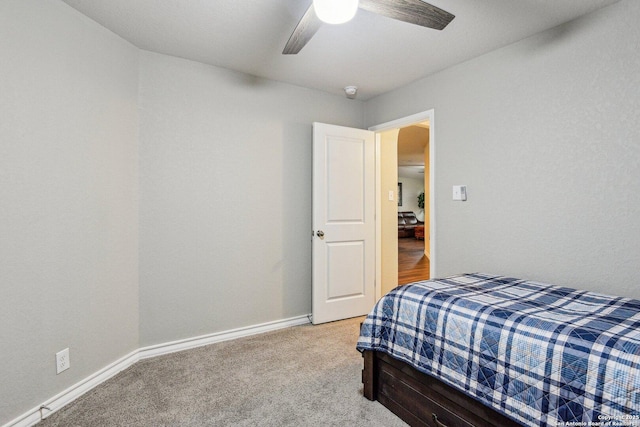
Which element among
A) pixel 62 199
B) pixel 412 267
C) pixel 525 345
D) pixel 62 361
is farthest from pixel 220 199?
pixel 412 267

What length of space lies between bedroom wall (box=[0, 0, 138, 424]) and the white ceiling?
1.06ft

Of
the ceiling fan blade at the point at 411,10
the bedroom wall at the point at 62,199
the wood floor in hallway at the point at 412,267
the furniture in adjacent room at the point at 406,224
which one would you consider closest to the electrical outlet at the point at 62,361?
the bedroom wall at the point at 62,199

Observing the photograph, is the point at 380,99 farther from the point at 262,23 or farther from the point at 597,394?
the point at 597,394

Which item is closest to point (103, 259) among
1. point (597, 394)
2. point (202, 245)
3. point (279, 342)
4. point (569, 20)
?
point (202, 245)

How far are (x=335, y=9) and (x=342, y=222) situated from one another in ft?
7.14

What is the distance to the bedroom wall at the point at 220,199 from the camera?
2502 millimetres

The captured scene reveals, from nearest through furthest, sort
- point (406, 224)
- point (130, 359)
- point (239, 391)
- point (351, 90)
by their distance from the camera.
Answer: point (239, 391), point (130, 359), point (351, 90), point (406, 224)

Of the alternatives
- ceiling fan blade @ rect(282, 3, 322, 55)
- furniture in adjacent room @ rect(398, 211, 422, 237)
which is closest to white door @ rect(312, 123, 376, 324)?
ceiling fan blade @ rect(282, 3, 322, 55)

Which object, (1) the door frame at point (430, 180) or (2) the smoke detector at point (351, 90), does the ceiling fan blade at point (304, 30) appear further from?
(1) the door frame at point (430, 180)

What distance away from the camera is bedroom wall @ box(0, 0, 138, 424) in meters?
1.60

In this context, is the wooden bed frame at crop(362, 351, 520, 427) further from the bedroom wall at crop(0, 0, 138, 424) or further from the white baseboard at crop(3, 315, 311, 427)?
the bedroom wall at crop(0, 0, 138, 424)

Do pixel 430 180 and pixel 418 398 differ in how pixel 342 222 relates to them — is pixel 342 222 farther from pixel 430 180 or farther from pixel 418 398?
pixel 418 398

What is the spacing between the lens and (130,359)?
2.34m

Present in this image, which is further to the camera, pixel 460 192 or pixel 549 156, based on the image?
pixel 460 192
